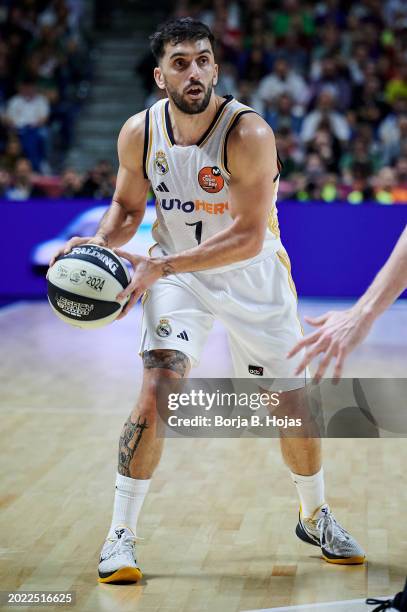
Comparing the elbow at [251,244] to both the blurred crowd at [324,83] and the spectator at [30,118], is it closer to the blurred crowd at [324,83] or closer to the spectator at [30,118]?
the blurred crowd at [324,83]

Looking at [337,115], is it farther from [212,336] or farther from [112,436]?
[112,436]

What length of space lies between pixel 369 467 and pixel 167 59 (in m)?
2.69

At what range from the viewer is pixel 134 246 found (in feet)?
38.7

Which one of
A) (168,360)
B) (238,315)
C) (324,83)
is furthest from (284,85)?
(168,360)

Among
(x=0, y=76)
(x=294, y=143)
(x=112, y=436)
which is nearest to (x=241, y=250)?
(x=112, y=436)

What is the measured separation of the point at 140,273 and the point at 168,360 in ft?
1.31

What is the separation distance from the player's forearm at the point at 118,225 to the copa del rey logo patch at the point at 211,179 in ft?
1.33

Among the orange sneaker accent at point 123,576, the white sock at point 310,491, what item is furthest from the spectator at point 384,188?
the orange sneaker accent at point 123,576

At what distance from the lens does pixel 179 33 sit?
433 cm

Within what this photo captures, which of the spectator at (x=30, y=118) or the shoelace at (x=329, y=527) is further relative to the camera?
the spectator at (x=30, y=118)

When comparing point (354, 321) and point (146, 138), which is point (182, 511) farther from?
point (354, 321)

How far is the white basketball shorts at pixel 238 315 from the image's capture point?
440cm

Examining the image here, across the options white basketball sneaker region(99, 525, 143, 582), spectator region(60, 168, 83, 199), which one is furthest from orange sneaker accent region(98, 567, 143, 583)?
spectator region(60, 168, 83, 199)

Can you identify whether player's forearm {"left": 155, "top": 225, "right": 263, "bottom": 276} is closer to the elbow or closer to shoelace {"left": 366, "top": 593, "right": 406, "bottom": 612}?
the elbow
